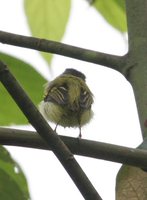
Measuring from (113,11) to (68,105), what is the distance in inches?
51.9

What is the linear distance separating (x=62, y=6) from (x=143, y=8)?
1.20ft

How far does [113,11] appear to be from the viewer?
7.28 ft

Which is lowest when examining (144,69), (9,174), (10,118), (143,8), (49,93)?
(49,93)

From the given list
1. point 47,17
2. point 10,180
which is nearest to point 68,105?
point 47,17

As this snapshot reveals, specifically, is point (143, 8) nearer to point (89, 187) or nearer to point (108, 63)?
point (108, 63)

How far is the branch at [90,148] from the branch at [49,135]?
155 mm

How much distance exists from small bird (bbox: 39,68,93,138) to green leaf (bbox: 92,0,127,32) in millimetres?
1145

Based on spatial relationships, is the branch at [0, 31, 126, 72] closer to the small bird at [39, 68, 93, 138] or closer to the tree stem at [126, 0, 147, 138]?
the tree stem at [126, 0, 147, 138]

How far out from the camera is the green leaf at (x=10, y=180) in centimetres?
172

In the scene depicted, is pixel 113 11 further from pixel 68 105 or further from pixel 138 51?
pixel 68 105

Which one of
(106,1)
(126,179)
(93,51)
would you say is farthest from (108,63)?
(126,179)

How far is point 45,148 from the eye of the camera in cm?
188

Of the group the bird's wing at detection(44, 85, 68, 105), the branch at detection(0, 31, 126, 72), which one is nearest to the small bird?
the bird's wing at detection(44, 85, 68, 105)

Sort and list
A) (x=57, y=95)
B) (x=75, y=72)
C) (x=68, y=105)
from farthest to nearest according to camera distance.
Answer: (x=75, y=72) < (x=57, y=95) < (x=68, y=105)
